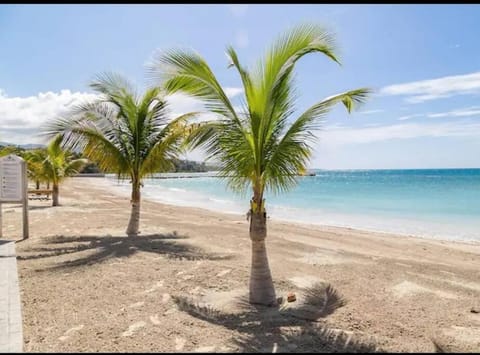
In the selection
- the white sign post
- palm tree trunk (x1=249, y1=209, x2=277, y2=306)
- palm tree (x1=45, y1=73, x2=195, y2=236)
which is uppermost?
palm tree (x1=45, y1=73, x2=195, y2=236)

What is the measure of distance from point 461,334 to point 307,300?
1690 mm

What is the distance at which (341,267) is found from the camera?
6.80 metres

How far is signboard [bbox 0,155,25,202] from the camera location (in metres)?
8.85

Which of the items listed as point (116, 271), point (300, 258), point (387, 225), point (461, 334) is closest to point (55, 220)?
point (116, 271)

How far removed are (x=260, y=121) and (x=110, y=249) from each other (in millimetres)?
4698

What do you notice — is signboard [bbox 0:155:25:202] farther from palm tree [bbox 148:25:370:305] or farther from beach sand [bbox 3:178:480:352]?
palm tree [bbox 148:25:370:305]

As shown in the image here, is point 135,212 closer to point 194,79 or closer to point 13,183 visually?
point 13,183

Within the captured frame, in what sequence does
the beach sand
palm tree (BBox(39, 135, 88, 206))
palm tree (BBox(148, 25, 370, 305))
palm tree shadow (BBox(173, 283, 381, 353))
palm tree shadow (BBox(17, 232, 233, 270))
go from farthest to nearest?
palm tree (BBox(39, 135, 88, 206)), palm tree shadow (BBox(17, 232, 233, 270)), palm tree (BBox(148, 25, 370, 305)), the beach sand, palm tree shadow (BBox(173, 283, 381, 353))

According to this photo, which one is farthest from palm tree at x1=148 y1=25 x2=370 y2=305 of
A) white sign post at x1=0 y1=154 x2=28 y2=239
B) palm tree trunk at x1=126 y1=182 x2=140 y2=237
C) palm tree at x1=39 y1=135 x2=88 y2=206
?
palm tree at x1=39 y1=135 x2=88 y2=206

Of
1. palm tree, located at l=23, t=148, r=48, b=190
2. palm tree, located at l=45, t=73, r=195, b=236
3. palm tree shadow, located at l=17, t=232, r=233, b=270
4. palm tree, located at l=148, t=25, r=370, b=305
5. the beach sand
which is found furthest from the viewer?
palm tree, located at l=23, t=148, r=48, b=190

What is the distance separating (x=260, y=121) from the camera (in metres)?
4.35

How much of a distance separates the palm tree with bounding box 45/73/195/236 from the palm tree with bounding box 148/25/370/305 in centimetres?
411

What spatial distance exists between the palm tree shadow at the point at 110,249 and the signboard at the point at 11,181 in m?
1.39

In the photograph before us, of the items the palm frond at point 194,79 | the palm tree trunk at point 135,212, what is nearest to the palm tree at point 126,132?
the palm tree trunk at point 135,212
